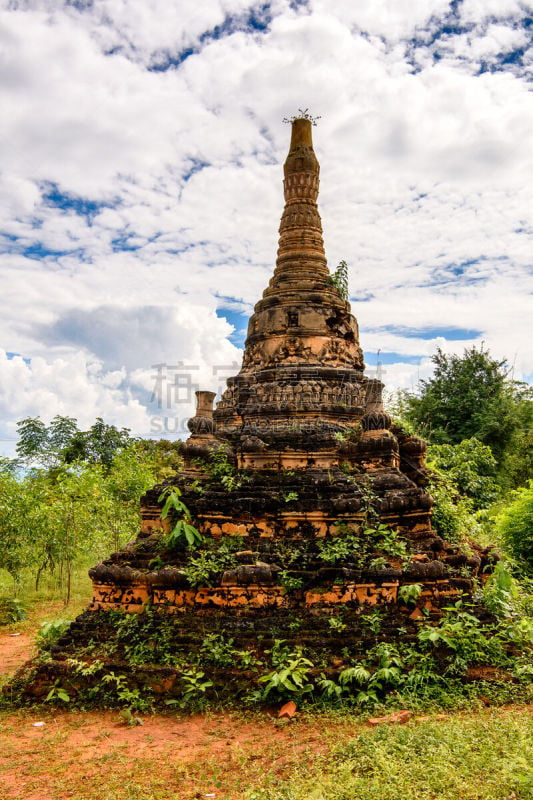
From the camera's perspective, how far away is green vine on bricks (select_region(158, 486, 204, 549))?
973 centimetres

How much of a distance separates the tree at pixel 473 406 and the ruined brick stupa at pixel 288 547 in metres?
17.3

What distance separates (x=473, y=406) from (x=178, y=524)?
2400 centimetres

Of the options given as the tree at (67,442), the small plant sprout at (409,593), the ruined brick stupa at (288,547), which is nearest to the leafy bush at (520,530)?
the ruined brick stupa at (288,547)

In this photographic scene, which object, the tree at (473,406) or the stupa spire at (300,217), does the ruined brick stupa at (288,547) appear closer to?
the stupa spire at (300,217)

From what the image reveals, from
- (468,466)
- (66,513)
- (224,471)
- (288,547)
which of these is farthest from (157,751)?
(468,466)

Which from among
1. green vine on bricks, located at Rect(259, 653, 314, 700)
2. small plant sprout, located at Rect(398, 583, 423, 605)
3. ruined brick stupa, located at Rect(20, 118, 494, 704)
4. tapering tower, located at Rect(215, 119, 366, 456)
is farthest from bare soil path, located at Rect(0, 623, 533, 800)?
tapering tower, located at Rect(215, 119, 366, 456)

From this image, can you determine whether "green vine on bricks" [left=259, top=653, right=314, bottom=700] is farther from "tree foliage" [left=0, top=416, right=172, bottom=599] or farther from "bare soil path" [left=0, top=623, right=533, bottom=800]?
"tree foliage" [left=0, top=416, right=172, bottom=599]

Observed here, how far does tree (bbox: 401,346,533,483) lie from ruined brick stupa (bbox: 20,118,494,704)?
56.8 feet

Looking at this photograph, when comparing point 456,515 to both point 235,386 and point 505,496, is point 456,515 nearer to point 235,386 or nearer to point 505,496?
point 235,386

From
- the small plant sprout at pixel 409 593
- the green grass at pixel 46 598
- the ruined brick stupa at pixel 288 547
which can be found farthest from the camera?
the green grass at pixel 46 598

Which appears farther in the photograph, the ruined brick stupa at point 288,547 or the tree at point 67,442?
the tree at point 67,442

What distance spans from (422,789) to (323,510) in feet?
17.3

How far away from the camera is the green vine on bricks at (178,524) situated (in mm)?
9734

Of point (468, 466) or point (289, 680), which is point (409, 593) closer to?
point (289, 680)
